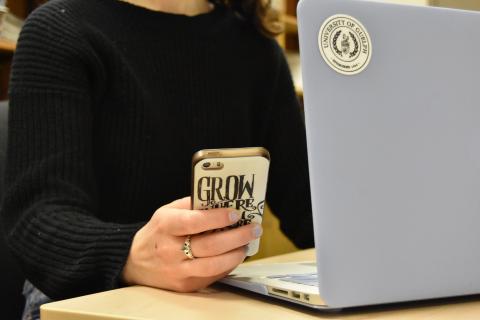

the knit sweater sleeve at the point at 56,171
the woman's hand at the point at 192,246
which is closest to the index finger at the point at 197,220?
the woman's hand at the point at 192,246

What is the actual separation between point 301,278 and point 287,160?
62cm

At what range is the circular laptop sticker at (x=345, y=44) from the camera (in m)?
0.49

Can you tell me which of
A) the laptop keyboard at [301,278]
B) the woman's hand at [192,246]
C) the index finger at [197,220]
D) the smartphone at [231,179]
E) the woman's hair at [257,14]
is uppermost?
the woman's hair at [257,14]

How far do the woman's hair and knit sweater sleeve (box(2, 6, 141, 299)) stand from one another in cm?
38

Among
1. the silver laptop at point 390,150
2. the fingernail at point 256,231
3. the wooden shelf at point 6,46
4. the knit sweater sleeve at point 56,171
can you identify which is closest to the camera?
the silver laptop at point 390,150

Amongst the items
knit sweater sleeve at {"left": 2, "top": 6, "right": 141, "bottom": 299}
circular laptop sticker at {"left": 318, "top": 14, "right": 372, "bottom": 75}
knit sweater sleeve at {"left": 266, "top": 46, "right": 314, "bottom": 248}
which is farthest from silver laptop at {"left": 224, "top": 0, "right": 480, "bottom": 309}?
knit sweater sleeve at {"left": 266, "top": 46, "right": 314, "bottom": 248}

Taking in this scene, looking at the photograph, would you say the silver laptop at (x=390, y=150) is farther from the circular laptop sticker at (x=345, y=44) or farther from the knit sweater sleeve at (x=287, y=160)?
the knit sweater sleeve at (x=287, y=160)

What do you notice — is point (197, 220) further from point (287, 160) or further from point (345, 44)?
point (287, 160)

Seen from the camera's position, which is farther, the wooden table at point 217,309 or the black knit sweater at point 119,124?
the black knit sweater at point 119,124

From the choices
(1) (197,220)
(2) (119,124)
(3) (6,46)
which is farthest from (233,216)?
(3) (6,46)

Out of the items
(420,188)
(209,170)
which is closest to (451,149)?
(420,188)

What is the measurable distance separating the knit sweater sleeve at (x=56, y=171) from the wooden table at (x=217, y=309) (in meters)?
0.11

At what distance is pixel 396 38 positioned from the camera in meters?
0.51

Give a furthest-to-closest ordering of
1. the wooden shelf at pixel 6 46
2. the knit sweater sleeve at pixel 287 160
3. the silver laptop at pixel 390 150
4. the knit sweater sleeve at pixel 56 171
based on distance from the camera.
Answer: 1. the wooden shelf at pixel 6 46
2. the knit sweater sleeve at pixel 287 160
3. the knit sweater sleeve at pixel 56 171
4. the silver laptop at pixel 390 150
